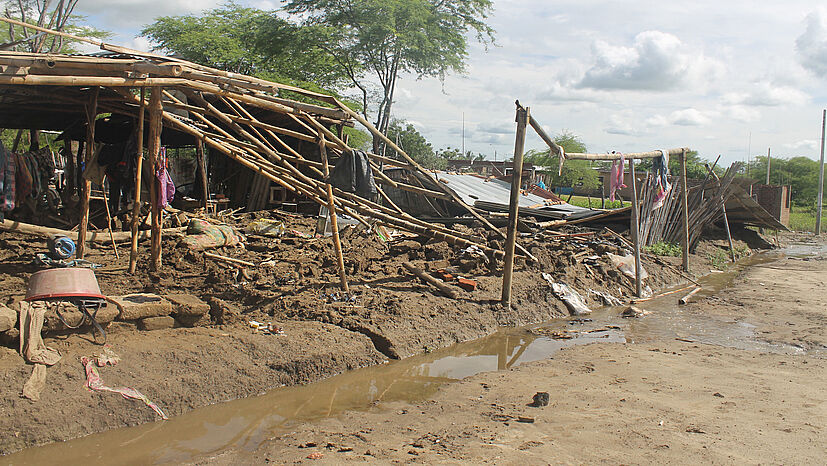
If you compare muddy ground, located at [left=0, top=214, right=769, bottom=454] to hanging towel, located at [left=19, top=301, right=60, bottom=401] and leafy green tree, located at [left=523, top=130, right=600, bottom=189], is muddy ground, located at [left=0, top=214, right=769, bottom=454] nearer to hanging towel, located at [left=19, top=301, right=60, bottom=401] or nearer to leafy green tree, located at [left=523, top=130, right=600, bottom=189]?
hanging towel, located at [left=19, top=301, right=60, bottom=401]

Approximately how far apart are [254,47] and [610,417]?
20.3 meters

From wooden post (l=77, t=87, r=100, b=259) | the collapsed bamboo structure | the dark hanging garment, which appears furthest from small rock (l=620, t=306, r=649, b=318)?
wooden post (l=77, t=87, r=100, b=259)

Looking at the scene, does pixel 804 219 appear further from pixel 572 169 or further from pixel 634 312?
pixel 634 312

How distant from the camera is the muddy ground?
3.96 m

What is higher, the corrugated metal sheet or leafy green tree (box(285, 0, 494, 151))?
leafy green tree (box(285, 0, 494, 151))

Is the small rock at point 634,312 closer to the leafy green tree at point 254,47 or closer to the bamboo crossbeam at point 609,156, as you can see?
the bamboo crossbeam at point 609,156

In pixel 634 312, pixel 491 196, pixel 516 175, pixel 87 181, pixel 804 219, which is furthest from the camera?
pixel 804 219

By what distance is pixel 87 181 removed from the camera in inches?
264

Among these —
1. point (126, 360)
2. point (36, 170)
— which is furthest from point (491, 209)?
point (126, 360)

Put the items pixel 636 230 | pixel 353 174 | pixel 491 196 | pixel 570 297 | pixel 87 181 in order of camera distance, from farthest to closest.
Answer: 1. pixel 491 196
2. pixel 636 230
3. pixel 570 297
4. pixel 353 174
5. pixel 87 181

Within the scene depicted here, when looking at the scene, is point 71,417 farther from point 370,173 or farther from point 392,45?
point 392,45

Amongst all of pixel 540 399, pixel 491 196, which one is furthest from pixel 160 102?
pixel 491 196

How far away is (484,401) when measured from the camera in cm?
458

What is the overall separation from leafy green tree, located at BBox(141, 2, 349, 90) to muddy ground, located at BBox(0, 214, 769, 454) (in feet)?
42.3
